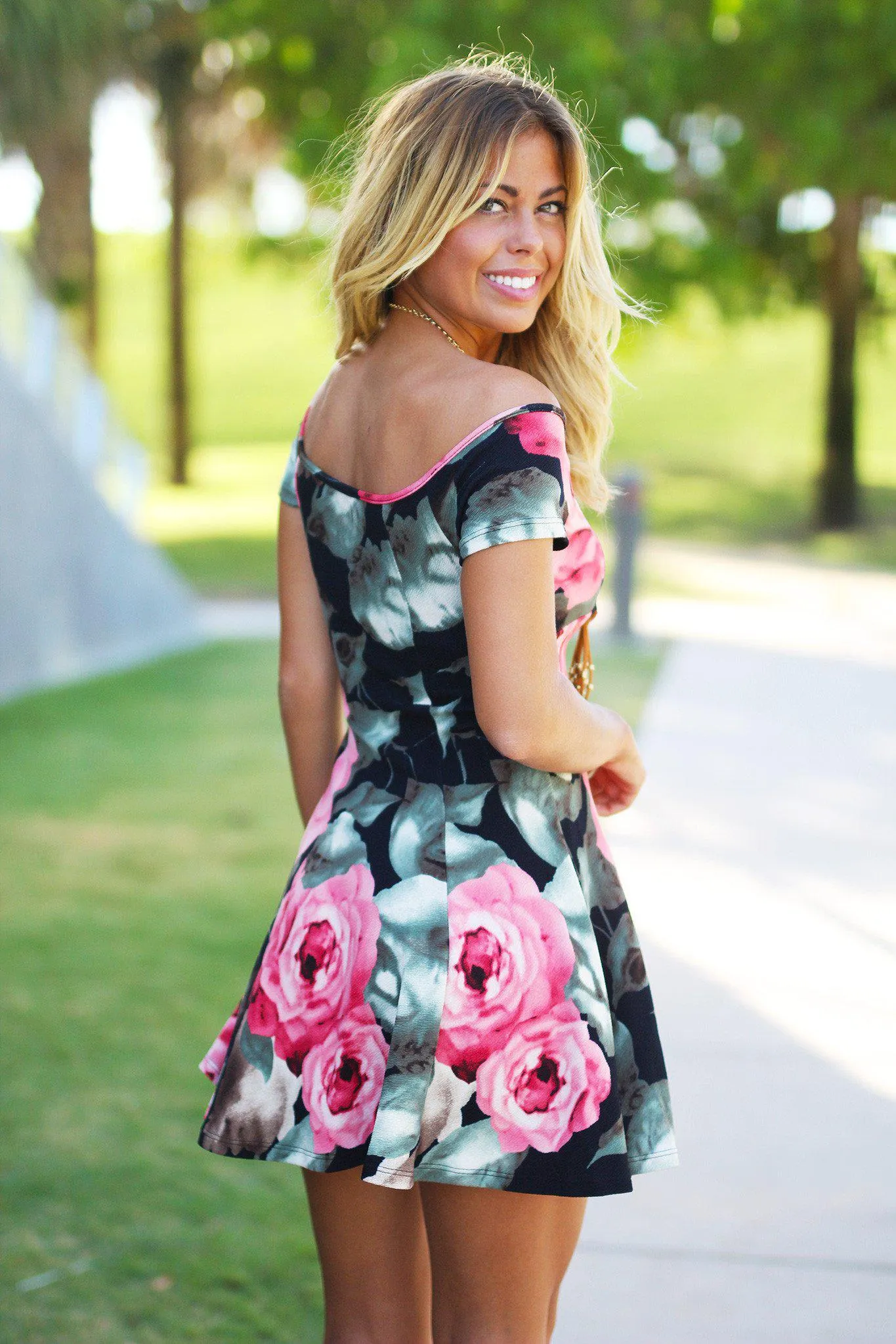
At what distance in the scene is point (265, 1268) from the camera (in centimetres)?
290

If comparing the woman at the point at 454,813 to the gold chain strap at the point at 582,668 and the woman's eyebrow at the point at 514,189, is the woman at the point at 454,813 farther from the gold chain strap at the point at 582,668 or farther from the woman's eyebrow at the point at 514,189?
the gold chain strap at the point at 582,668

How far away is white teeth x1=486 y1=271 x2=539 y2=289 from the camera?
1767 mm

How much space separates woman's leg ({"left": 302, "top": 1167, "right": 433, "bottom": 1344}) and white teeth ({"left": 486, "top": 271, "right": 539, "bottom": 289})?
44.1 inches

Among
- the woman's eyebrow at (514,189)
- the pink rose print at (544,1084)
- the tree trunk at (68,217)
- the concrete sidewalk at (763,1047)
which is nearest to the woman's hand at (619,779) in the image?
the pink rose print at (544,1084)

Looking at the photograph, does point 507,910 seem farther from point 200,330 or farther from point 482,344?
point 200,330

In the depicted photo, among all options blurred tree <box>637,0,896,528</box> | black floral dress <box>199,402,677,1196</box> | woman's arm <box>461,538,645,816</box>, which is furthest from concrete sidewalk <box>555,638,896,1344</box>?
blurred tree <box>637,0,896,528</box>

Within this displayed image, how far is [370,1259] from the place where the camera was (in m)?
1.81

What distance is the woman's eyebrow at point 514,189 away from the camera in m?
1.72

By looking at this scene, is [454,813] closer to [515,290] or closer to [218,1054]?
[218,1054]

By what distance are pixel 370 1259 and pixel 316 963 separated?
388 mm

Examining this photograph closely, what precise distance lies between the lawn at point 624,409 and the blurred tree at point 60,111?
8.17 ft

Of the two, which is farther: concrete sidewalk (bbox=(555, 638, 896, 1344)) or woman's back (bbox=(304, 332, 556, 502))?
concrete sidewalk (bbox=(555, 638, 896, 1344))

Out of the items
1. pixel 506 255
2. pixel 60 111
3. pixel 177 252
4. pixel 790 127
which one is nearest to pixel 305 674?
pixel 506 255

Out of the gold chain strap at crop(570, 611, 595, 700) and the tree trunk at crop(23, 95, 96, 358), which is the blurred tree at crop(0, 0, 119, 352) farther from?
the gold chain strap at crop(570, 611, 595, 700)
